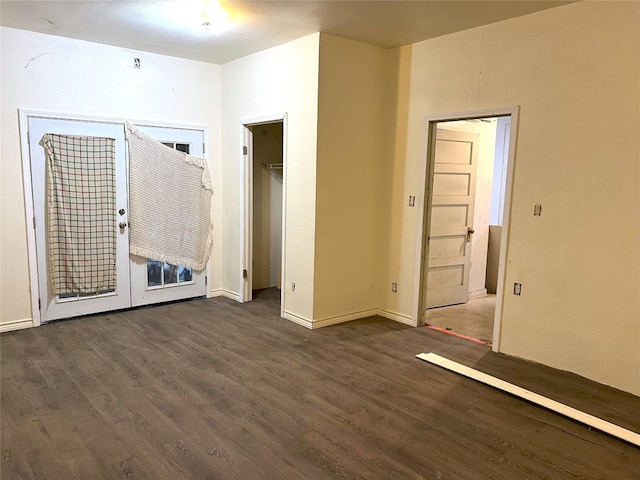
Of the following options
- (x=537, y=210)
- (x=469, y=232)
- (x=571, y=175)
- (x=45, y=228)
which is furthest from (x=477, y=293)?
(x=45, y=228)

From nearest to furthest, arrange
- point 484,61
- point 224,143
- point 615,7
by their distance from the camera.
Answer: point 615,7 → point 484,61 → point 224,143

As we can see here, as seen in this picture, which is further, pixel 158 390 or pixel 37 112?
pixel 37 112

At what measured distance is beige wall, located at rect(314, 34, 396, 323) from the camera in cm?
412

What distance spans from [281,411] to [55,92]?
11.5ft

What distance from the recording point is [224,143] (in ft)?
17.2

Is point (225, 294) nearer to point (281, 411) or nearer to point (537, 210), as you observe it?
point (281, 411)

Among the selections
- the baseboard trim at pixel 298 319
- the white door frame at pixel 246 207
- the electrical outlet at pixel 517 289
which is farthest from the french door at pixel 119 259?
the electrical outlet at pixel 517 289

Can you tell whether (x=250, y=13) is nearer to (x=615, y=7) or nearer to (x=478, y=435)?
(x=615, y=7)

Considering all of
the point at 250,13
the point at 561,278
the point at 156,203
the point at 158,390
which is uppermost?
the point at 250,13

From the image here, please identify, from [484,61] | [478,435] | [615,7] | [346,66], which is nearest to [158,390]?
[478,435]

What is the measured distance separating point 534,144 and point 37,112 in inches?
166

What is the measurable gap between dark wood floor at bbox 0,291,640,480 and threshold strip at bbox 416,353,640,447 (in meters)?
0.06

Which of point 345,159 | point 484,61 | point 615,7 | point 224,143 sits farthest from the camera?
point 224,143

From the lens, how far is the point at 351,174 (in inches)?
172
